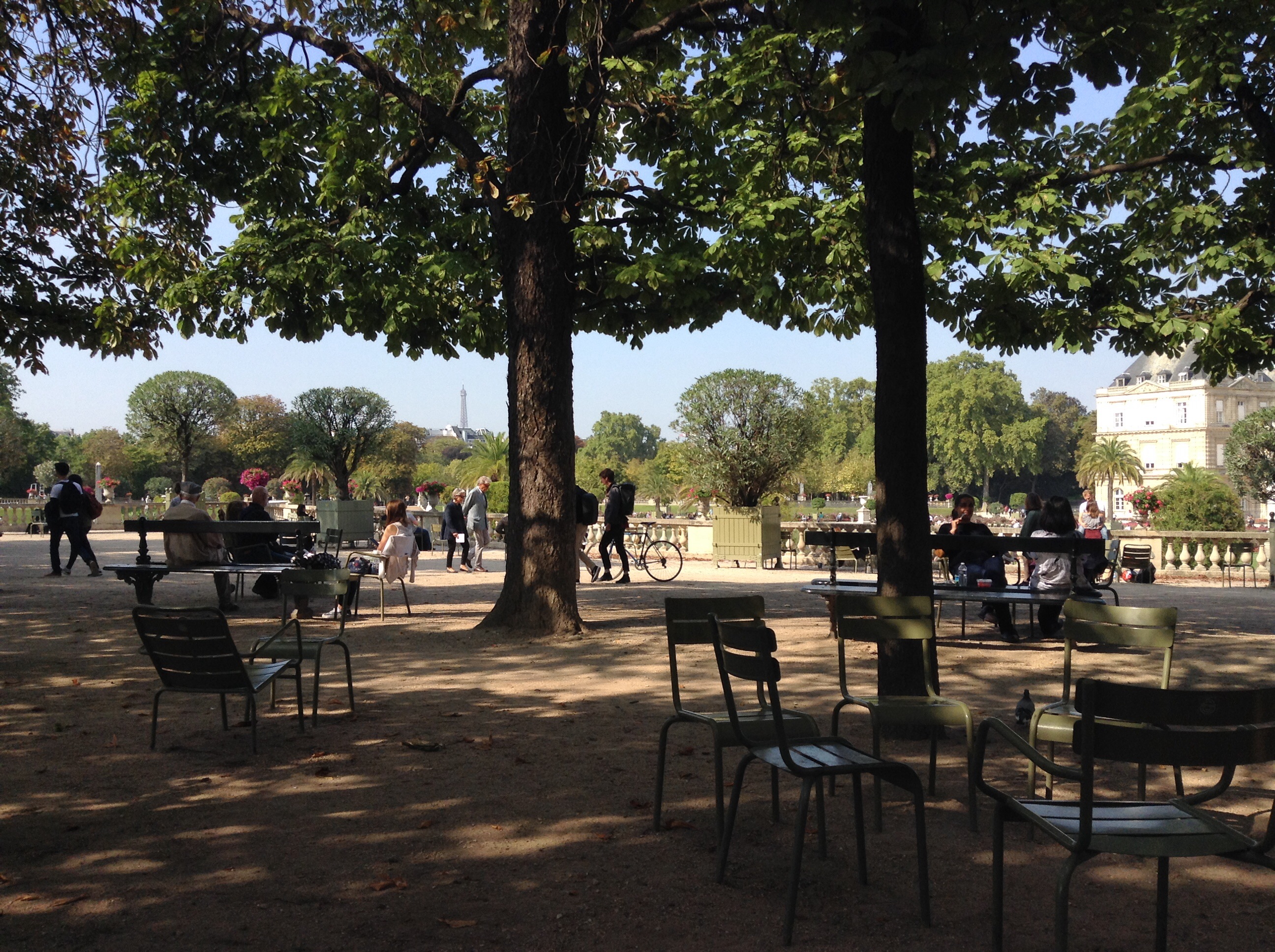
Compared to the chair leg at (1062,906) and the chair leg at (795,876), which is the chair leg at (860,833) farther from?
the chair leg at (1062,906)

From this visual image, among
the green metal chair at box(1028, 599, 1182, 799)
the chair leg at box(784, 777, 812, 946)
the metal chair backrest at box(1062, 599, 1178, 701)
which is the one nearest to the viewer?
the chair leg at box(784, 777, 812, 946)

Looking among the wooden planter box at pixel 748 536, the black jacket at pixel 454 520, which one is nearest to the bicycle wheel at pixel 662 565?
the wooden planter box at pixel 748 536

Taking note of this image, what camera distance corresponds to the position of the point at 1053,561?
10.9 m

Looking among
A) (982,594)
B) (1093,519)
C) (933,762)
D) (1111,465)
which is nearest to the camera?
(933,762)

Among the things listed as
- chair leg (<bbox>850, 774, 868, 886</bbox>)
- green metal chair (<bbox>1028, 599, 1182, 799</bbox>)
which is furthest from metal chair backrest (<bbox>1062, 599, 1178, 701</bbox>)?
chair leg (<bbox>850, 774, 868, 886</bbox>)

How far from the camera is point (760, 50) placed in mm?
10789

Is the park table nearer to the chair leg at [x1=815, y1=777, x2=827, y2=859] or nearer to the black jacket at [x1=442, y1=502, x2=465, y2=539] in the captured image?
the chair leg at [x1=815, y1=777, x2=827, y2=859]

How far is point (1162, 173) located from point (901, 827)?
35.8ft

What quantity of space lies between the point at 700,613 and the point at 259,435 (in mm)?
69905

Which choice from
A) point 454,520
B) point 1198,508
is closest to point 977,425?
point 1198,508

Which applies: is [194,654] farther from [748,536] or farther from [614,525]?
[748,536]

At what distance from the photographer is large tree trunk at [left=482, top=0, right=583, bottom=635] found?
35.6 ft

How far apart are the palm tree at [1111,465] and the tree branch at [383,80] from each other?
73126 mm

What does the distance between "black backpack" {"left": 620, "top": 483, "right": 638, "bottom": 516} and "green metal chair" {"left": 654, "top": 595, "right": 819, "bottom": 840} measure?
1251 centimetres
